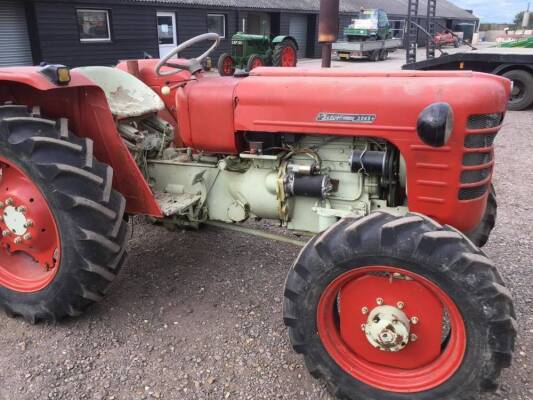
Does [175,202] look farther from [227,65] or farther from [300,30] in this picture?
[300,30]

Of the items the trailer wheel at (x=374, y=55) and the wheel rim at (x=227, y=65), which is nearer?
the wheel rim at (x=227, y=65)

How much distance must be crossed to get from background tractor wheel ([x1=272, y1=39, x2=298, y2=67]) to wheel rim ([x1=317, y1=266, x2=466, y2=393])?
1350 cm

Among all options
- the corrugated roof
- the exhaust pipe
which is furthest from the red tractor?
the corrugated roof

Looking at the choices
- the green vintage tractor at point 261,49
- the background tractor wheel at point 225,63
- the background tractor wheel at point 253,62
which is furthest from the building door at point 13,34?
the background tractor wheel at point 225,63

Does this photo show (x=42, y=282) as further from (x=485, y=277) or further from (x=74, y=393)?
(x=485, y=277)

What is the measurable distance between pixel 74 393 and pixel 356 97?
1889 millimetres

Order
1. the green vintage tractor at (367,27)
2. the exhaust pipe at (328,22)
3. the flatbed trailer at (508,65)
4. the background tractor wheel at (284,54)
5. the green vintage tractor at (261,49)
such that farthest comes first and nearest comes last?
the green vintage tractor at (367,27), the background tractor wheel at (284,54), the green vintage tractor at (261,49), the flatbed trailer at (508,65), the exhaust pipe at (328,22)

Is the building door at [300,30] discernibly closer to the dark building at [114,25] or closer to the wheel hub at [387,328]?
the dark building at [114,25]

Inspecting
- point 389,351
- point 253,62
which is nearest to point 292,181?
point 389,351

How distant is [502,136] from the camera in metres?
7.73

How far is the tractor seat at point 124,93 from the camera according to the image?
3.09m

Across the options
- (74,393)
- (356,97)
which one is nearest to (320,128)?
(356,97)

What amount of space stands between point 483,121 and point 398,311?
2.94 feet

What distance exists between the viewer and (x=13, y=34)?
12.9 metres
